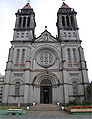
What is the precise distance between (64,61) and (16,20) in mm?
19896

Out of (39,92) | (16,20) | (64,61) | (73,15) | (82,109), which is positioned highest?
(73,15)

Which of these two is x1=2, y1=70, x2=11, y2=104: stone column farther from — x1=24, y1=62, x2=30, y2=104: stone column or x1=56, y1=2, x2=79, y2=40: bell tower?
x1=56, y1=2, x2=79, y2=40: bell tower

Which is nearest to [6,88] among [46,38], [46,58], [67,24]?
[46,58]

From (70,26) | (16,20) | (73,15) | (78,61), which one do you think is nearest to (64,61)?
(78,61)

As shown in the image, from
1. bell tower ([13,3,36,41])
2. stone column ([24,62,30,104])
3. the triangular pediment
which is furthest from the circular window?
bell tower ([13,3,36,41])

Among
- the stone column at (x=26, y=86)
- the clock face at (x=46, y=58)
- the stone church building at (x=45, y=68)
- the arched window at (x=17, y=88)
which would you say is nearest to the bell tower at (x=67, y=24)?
the stone church building at (x=45, y=68)

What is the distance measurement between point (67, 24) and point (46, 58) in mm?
13564

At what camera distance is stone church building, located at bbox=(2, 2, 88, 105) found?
23094 mm

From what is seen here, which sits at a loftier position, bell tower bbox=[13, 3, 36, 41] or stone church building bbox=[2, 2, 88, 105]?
bell tower bbox=[13, 3, 36, 41]

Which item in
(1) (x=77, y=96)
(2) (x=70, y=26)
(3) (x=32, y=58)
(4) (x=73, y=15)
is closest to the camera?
(1) (x=77, y=96)

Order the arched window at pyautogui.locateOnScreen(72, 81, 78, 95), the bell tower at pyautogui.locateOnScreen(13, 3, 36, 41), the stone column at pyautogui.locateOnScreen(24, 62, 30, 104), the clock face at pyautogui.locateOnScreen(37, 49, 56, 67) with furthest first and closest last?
the bell tower at pyautogui.locateOnScreen(13, 3, 36, 41), the clock face at pyautogui.locateOnScreen(37, 49, 56, 67), the arched window at pyautogui.locateOnScreen(72, 81, 78, 95), the stone column at pyautogui.locateOnScreen(24, 62, 30, 104)

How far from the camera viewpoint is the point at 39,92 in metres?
24.1

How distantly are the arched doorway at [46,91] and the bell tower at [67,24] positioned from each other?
12964 mm

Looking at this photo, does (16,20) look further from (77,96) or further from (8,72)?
(77,96)
